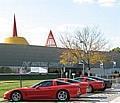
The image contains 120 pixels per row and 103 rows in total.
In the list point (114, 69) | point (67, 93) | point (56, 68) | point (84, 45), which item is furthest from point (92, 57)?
point (67, 93)

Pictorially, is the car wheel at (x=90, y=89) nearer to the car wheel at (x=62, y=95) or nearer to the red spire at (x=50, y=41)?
the car wheel at (x=62, y=95)

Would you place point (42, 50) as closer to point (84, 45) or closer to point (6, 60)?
point (6, 60)

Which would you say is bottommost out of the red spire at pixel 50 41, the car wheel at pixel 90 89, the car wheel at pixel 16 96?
the car wheel at pixel 16 96

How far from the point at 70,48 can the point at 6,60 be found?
2417 centimetres

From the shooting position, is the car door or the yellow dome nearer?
the car door

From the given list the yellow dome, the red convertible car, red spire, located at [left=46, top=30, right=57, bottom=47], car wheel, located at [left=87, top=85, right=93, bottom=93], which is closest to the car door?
the red convertible car

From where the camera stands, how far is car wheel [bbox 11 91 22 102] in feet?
78.6

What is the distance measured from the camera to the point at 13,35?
379 feet

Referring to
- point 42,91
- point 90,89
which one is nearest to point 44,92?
point 42,91

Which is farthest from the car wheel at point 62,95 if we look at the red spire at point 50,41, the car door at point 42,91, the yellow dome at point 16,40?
the yellow dome at point 16,40

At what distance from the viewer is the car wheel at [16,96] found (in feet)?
78.6

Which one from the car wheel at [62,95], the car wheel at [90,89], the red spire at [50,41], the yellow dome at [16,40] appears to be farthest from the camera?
the yellow dome at [16,40]

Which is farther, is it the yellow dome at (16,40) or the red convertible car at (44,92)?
the yellow dome at (16,40)

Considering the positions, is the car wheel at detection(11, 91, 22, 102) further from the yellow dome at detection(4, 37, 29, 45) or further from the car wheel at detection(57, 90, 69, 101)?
the yellow dome at detection(4, 37, 29, 45)
